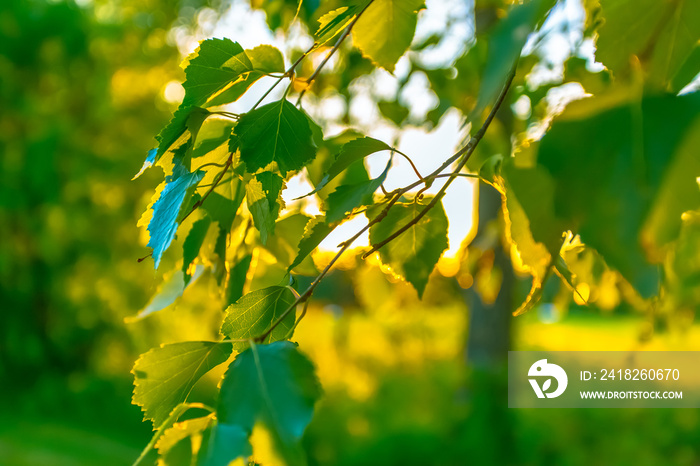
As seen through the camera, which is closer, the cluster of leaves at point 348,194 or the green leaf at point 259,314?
the cluster of leaves at point 348,194

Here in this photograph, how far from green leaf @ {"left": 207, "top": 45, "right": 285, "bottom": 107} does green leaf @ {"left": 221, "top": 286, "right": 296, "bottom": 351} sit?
0.17m

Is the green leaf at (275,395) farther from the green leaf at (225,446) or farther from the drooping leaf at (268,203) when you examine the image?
the drooping leaf at (268,203)

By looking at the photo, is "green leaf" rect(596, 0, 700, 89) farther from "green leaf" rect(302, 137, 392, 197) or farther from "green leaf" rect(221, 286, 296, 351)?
"green leaf" rect(221, 286, 296, 351)

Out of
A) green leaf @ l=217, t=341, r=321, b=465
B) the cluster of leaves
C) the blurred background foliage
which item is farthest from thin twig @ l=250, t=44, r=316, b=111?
the blurred background foliage

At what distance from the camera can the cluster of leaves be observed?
25cm

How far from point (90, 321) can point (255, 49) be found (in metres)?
6.31

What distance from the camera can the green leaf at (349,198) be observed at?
45 cm

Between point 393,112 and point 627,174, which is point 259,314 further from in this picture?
point 393,112

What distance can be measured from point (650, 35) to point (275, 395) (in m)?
0.35

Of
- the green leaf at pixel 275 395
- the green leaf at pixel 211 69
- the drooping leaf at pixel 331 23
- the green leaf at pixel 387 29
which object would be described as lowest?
the green leaf at pixel 275 395

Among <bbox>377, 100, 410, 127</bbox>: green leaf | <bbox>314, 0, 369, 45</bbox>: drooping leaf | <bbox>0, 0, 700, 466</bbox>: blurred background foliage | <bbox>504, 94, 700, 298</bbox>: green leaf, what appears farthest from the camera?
<bbox>0, 0, 700, 466</bbox>: blurred background foliage

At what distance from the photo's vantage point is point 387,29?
599 mm

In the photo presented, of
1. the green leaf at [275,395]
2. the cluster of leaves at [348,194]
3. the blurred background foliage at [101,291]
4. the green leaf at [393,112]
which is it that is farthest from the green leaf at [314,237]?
the blurred background foliage at [101,291]

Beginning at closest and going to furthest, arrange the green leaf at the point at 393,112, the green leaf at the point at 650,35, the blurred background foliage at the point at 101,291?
the green leaf at the point at 650,35, the green leaf at the point at 393,112, the blurred background foliage at the point at 101,291
